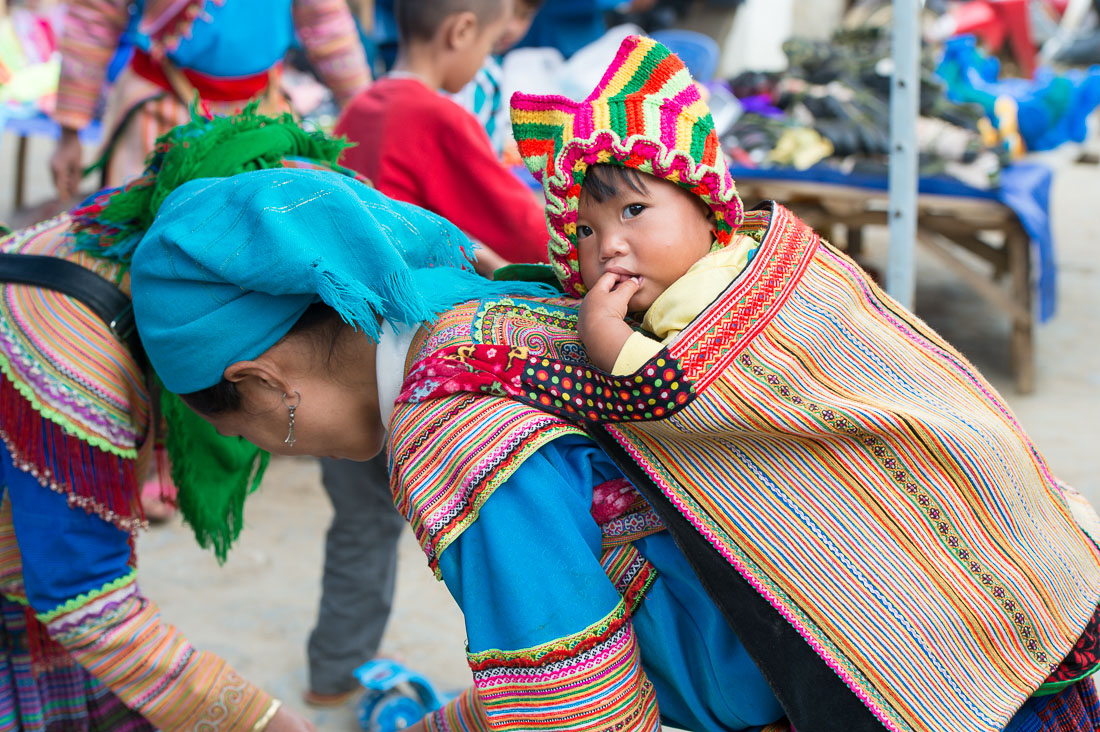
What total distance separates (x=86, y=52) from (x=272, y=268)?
7.91 ft

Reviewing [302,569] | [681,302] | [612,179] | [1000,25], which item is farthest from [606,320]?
[1000,25]

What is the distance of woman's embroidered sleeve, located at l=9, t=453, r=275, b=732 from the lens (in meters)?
1.62

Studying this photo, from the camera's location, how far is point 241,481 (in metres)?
1.89

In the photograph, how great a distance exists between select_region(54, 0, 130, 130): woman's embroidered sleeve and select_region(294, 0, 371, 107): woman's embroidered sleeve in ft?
1.97

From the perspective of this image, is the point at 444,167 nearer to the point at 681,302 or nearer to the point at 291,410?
the point at 291,410

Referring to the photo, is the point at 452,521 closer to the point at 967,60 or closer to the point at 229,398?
the point at 229,398

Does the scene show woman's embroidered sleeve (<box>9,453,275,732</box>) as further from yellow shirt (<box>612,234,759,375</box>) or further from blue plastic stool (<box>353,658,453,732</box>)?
yellow shirt (<box>612,234,759,375</box>)

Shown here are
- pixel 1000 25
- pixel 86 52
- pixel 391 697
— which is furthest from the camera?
pixel 1000 25

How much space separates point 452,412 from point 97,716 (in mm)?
1384

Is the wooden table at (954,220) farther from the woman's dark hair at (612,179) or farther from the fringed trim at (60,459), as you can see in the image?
the fringed trim at (60,459)

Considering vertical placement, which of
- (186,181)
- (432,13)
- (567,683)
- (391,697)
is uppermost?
(432,13)

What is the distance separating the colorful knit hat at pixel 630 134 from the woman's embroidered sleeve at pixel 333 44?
7.83ft

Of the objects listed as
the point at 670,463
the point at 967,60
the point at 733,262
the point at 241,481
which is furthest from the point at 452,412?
the point at 967,60

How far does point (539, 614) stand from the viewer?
1.12m
